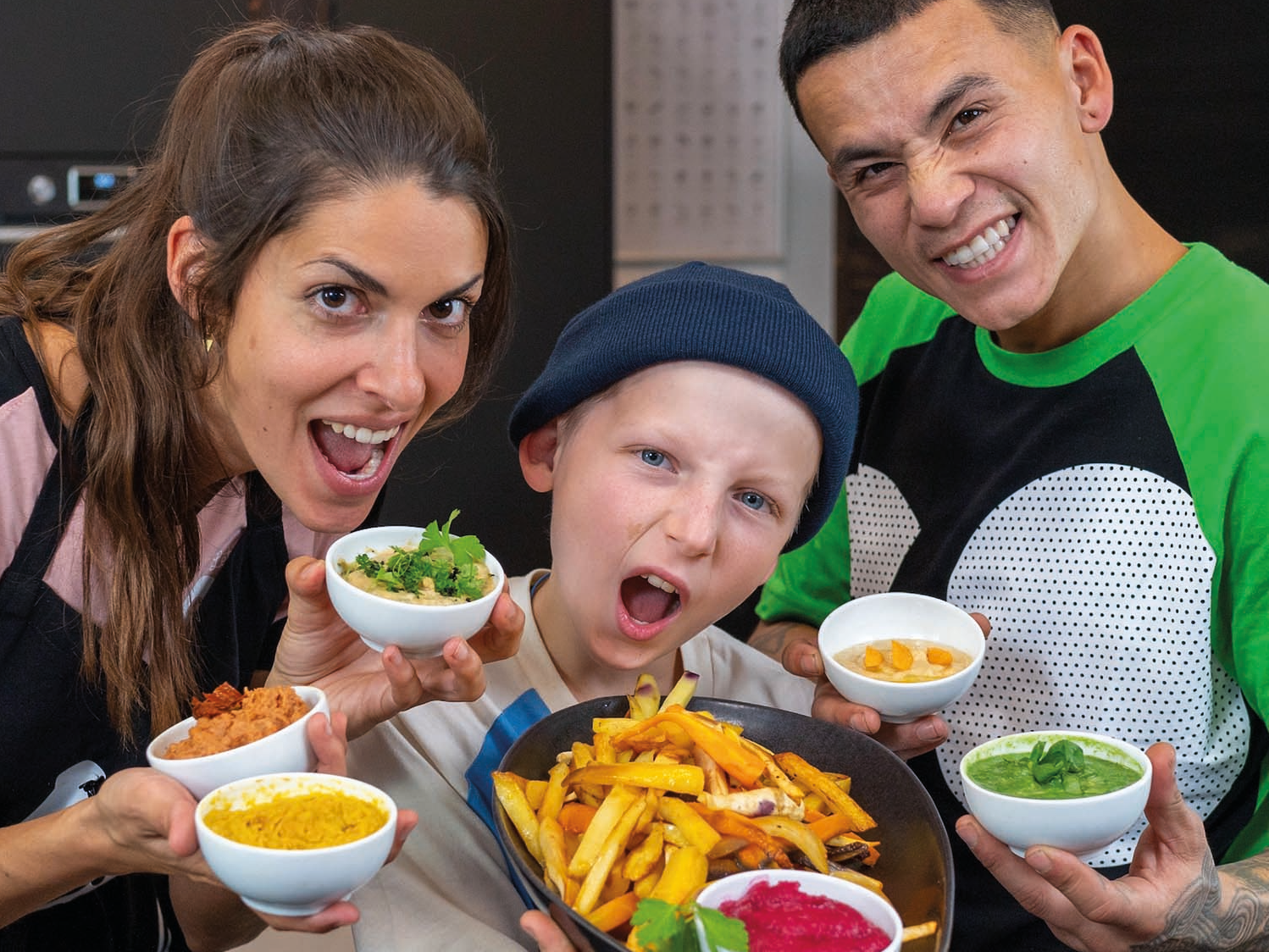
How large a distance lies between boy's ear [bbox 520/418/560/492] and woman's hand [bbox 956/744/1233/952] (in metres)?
0.77

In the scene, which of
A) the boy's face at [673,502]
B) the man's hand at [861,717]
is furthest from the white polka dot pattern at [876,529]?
the boy's face at [673,502]

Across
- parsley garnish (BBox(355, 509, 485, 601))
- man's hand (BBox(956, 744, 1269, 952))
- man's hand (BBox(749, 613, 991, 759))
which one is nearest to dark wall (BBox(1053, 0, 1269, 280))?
man's hand (BBox(749, 613, 991, 759))

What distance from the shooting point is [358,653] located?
1739mm

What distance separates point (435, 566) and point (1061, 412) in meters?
1.07

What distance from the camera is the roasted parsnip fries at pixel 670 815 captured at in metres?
1.26

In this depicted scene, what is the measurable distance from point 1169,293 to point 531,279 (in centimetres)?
211

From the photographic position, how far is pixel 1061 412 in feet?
6.64

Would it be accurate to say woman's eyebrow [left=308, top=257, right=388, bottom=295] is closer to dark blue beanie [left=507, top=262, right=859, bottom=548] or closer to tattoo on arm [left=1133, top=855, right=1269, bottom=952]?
dark blue beanie [left=507, top=262, right=859, bottom=548]

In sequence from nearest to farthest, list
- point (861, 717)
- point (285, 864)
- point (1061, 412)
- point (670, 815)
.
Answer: point (285, 864)
point (670, 815)
point (861, 717)
point (1061, 412)

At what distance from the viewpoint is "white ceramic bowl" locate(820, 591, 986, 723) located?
162 cm

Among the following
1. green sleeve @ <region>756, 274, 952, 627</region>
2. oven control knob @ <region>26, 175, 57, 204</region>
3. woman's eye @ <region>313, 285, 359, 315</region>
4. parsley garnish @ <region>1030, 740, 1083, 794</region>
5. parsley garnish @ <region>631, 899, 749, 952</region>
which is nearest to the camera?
parsley garnish @ <region>631, 899, 749, 952</region>

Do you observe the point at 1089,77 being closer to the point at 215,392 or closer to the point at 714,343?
the point at 714,343

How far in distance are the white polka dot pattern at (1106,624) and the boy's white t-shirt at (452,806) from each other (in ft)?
2.46

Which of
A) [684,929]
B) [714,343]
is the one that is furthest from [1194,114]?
[684,929]
